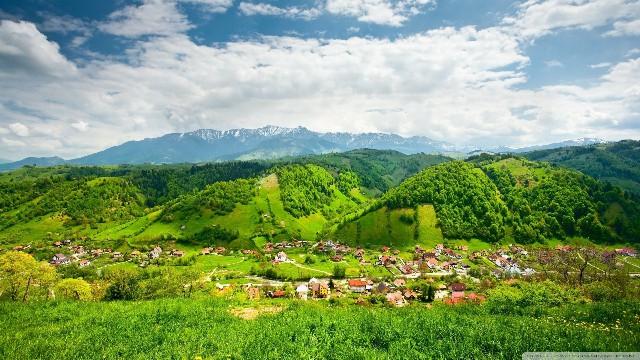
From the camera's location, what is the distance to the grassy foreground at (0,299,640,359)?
1941 centimetres

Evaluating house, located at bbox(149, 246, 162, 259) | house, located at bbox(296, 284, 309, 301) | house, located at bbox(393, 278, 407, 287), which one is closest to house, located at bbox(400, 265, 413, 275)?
house, located at bbox(393, 278, 407, 287)

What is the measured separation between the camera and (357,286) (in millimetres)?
95500

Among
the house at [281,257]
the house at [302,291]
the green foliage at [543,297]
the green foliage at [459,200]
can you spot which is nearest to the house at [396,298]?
the house at [302,291]

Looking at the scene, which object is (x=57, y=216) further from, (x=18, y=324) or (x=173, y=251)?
(x=18, y=324)

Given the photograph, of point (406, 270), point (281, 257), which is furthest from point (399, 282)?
point (281, 257)

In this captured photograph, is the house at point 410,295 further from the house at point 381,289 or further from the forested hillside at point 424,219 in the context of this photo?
the forested hillside at point 424,219

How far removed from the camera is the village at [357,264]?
8925 centimetres

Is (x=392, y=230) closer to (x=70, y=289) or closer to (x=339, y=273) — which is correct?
(x=339, y=273)

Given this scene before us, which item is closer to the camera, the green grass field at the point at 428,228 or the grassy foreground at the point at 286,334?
the grassy foreground at the point at 286,334

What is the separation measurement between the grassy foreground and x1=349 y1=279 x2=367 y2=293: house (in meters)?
66.1

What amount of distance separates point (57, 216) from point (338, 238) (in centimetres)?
18227

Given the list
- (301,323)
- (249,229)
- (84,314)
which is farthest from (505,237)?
(84,314)

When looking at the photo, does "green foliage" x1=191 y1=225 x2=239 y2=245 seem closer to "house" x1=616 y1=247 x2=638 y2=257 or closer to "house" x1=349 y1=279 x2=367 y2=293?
"house" x1=349 y1=279 x2=367 y2=293

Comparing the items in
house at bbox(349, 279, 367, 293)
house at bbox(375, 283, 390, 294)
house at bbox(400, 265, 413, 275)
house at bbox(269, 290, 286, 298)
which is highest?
house at bbox(269, 290, 286, 298)
